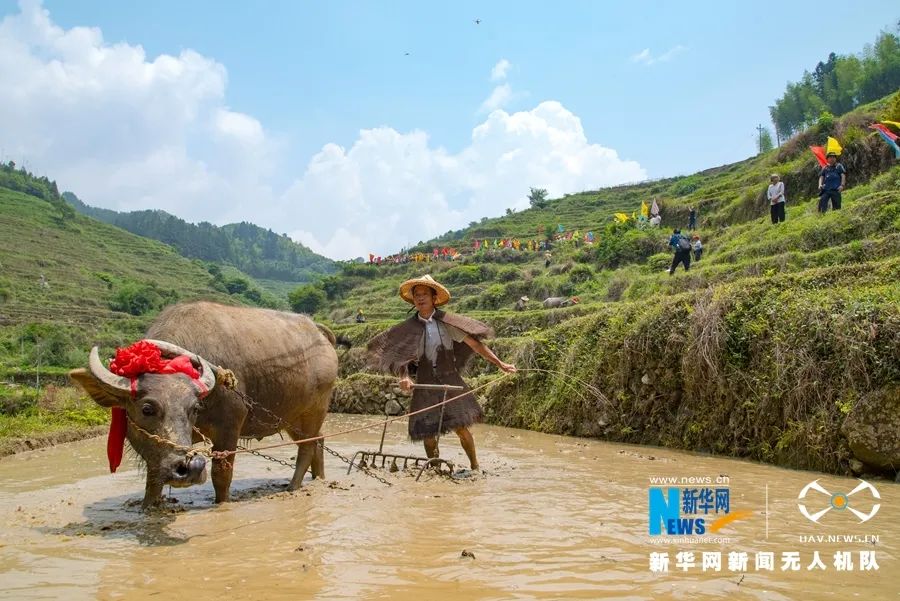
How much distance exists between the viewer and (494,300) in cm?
3362

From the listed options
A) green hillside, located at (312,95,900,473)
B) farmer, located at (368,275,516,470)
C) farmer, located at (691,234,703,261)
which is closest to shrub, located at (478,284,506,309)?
green hillside, located at (312,95,900,473)

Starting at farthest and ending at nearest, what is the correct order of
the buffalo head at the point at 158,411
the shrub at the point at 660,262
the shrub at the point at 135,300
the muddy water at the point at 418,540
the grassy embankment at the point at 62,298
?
1. the shrub at the point at 135,300
2. the shrub at the point at 660,262
3. the grassy embankment at the point at 62,298
4. the buffalo head at the point at 158,411
5. the muddy water at the point at 418,540

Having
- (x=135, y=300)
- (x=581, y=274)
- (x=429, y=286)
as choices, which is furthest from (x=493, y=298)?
(x=135, y=300)

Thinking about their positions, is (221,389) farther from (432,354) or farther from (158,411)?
(432,354)

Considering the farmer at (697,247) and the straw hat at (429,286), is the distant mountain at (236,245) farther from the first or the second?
the straw hat at (429,286)

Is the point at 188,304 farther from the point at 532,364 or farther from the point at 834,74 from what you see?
the point at 834,74

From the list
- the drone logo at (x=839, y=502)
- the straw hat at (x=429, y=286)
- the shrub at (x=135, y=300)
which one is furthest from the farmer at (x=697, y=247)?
the shrub at (x=135, y=300)

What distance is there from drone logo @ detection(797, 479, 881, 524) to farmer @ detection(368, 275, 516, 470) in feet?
9.89

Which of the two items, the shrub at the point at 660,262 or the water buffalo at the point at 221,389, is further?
the shrub at the point at 660,262

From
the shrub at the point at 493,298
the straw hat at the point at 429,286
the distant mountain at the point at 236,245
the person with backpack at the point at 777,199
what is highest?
the distant mountain at the point at 236,245

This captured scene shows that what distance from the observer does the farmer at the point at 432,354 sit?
7.24m

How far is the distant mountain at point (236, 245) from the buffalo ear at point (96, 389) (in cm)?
13497

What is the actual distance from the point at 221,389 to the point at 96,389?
0.91 metres

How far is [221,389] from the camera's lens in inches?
214
